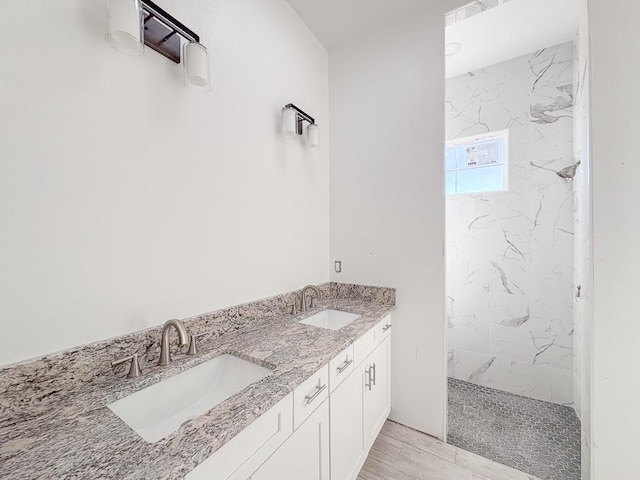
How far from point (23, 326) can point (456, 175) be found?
10.1 feet

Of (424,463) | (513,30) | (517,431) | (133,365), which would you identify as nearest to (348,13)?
(513,30)

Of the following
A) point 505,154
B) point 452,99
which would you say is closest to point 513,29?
point 452,99

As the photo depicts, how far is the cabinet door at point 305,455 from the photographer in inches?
32.8

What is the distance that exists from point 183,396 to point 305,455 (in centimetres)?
52

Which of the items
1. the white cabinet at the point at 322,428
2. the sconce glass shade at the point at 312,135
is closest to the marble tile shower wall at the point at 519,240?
the white cabinet at the point at 322,428

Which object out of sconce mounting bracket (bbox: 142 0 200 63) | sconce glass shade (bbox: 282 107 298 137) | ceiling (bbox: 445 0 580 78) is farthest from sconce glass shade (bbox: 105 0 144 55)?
ceiling (bbox: 445 0 580 78)

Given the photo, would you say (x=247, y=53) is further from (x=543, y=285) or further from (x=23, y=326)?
(x=543, y=285)

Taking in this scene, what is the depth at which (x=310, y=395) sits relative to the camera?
3.29 ft

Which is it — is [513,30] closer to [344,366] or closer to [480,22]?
[480,22]

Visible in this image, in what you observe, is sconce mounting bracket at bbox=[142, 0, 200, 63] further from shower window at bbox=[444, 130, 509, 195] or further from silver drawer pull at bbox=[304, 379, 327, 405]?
shower window at bbox=[444, 130, 509, 195]

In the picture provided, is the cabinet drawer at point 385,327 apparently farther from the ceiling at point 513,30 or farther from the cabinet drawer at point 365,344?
the ceiling at point 513,30

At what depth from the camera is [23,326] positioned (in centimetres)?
74

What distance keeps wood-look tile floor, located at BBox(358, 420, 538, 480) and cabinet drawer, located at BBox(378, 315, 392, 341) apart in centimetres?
70

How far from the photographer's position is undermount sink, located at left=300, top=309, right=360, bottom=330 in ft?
5.75
